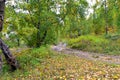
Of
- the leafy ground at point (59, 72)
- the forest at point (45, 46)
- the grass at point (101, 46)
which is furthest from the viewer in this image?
the grass at point (101, 46)

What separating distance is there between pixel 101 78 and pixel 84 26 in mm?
31186

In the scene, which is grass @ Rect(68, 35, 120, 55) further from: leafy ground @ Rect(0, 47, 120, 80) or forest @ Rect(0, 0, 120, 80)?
leafy ground @ Rect(0, 47, 120, 80)

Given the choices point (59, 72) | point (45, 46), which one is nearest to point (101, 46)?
point (45, 46)

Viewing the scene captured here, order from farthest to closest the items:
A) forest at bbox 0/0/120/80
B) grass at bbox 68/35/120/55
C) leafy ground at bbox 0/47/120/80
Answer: grass at bbox 68/35/120/55 < forest at bbox 0/0/120/80 < leafy ground at bbox 0/47/120/80

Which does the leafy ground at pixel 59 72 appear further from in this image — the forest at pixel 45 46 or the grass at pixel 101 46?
the grass at pixel 101 46

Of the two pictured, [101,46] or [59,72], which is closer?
[59,72]

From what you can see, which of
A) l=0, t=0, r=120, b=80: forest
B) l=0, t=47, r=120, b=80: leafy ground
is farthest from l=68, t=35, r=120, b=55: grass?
l=0, t=47, r=120, b=80: leafy ground

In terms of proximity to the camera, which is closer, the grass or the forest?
the forest

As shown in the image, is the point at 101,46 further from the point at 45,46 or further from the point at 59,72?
the point at 59,72

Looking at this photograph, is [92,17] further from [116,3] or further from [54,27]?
[54,27]

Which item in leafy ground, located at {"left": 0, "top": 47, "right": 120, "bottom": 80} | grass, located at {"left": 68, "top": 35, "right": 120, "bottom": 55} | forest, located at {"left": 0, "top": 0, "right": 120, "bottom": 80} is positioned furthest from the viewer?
grass, located at {"left": 68, "top": 35, "right": 120, "bottom": 55}

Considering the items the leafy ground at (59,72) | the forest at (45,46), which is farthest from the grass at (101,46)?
the leafy ground at (59,72)

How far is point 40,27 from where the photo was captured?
16031mm

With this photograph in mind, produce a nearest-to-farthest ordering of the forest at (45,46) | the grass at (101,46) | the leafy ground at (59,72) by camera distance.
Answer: the leafy ground at (59,72) → the forest at (45,46) → the grass at (101,46)
